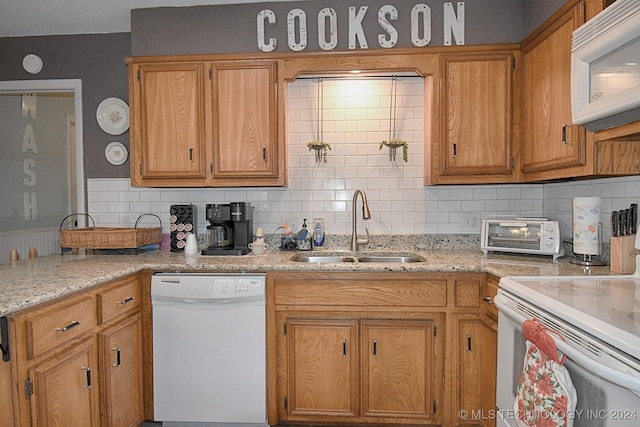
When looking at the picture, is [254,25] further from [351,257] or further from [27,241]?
[27,241]

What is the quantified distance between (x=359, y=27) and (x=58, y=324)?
2189mm

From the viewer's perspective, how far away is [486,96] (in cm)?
243

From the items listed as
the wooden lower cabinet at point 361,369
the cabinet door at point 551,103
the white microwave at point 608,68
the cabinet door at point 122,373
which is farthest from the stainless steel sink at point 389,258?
the cabinet door at point 122,373

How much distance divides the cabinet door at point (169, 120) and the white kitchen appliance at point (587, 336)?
189cm

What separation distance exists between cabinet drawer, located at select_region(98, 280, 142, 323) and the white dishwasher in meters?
0.09

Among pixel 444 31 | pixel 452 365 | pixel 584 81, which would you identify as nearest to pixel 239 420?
pixel 452 365

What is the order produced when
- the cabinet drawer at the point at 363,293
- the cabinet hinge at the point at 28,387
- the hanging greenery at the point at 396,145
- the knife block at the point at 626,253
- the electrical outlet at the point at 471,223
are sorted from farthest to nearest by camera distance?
the electrical outlet at the point at 471,223 → the hanging greenery at the point at 396,145 → the cabinet drawer at the point at 363,293 → the knife block at the point at 626,253 → the cabinet hinge at the point at 28,387

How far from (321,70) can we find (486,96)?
0.99 metres

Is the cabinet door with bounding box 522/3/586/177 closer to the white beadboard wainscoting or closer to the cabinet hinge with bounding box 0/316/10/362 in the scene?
the cabinet hinge with bounding box 0/316/10/362

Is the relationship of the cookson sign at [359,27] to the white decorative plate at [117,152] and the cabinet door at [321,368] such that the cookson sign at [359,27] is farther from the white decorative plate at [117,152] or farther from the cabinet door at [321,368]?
the cabinet door at [321,368]

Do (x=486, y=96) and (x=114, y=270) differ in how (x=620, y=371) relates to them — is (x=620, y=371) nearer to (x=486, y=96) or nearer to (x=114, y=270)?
(x=486, y=96)

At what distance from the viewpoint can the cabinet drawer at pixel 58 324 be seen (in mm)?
1440

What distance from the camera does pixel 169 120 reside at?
8.39 ft

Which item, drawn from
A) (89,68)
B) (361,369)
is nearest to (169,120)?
(89,68)
